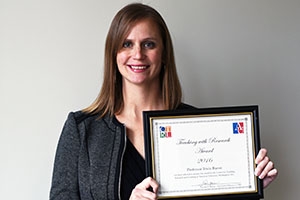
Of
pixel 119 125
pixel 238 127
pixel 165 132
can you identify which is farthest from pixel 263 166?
pixel 119 125

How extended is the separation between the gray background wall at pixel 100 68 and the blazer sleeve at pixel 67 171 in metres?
0.22

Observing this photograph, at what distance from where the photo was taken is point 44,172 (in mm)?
1370

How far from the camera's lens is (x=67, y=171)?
1150 mm

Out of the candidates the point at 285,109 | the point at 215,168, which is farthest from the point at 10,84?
the point at 285,109

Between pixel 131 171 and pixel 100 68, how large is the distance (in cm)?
42

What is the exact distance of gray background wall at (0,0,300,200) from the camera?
1.34 meters

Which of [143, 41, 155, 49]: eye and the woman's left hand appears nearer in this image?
the woman's left hand

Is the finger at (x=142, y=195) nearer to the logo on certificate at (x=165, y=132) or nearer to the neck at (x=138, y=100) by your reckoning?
the logo on certificate at (x=165, y=132)

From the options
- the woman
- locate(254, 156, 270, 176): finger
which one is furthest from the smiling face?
locate(254, 156, 270, 176): finger

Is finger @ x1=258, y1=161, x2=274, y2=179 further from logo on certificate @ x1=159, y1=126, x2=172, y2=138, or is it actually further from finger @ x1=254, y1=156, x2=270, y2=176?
logo on certificate @ x1=159, y1=126, x2=172, y2=138

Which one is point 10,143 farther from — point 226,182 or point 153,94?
point 226,182

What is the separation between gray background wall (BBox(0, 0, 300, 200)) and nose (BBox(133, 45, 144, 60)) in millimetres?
273

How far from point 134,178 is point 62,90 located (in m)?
0.42

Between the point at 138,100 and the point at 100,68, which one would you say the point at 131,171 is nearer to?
the point at 138,100
